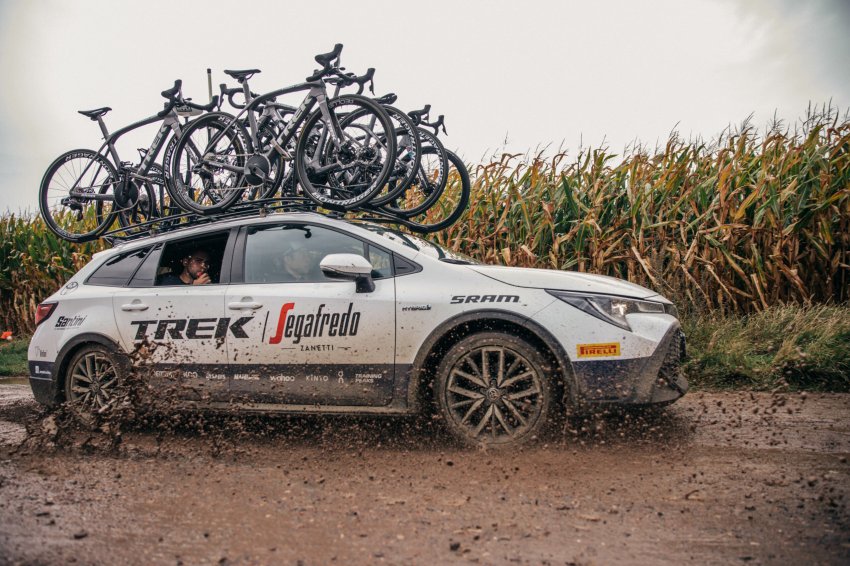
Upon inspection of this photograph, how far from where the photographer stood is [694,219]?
8.79m

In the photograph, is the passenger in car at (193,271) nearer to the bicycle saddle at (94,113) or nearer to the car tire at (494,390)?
the car tire at (494,390)


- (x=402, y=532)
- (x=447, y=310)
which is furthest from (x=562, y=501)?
(x=447, y=310)

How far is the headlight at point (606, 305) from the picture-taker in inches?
189

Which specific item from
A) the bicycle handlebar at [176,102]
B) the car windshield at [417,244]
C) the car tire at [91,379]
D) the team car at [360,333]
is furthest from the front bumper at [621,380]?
the bicycle handlebar at [176,102]

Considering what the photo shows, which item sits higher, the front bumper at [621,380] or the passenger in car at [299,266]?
the passenger in car at [299,266]

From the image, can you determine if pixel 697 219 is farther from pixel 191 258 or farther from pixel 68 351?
pixel 68 351

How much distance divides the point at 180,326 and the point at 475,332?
2406mm

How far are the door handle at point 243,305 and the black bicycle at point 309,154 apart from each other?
1139mm

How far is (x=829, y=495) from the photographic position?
3.86 metres

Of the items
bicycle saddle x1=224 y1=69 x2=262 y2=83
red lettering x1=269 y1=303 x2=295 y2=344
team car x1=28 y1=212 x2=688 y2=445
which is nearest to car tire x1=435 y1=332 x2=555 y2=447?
team car x1=28 y1=212 x2=688 y2=445

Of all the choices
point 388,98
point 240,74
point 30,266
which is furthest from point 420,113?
point 30,266

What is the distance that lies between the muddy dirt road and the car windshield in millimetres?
1350

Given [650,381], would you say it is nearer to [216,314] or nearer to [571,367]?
[571,367]

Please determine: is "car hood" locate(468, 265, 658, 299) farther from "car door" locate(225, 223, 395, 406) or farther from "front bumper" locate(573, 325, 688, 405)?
"car door" locate(225, 223, 395, 406)
